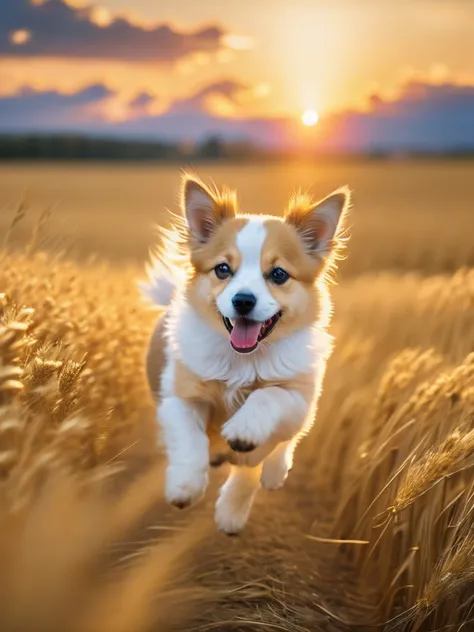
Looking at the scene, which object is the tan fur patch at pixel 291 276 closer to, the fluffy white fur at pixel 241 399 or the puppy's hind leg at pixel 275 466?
the fluffy white fur at pixel 241 399

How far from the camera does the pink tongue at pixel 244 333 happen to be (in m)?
2.94

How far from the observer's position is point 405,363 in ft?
13.4

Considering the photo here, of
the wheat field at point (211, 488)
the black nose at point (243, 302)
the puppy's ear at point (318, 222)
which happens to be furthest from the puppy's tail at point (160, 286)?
the black nose at point (243, 302)

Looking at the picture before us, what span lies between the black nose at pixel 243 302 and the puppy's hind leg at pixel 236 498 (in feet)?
3.11

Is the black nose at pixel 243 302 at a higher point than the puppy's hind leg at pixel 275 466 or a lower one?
higher

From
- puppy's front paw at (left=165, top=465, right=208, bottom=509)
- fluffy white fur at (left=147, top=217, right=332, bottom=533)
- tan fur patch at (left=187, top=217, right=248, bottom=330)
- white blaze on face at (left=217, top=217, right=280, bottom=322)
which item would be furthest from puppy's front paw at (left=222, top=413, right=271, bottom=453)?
tan fur patch at (left=187, top=217, right=248, bottom=330)

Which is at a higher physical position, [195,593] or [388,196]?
[195,593]

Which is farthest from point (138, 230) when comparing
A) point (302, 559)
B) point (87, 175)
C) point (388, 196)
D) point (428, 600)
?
point (87, 175)

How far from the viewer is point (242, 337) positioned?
2945 millimetres

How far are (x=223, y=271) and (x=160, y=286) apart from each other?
3.40ft

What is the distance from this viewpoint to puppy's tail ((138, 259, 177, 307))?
161 inches

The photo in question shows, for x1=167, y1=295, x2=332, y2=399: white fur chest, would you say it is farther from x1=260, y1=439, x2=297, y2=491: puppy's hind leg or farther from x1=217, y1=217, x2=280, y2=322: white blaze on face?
x1=260, y1=439, x2=297, y2=491: puppy's hind leg

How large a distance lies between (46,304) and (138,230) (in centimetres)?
1117

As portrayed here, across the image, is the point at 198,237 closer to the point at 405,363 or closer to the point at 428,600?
the point at 405,363
